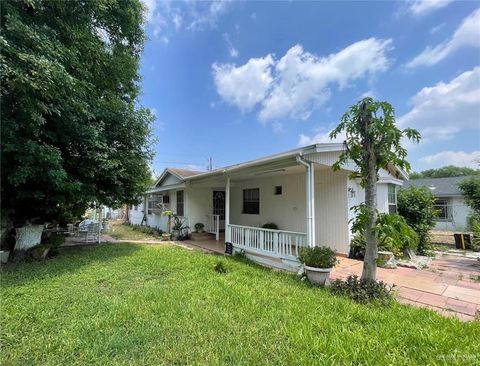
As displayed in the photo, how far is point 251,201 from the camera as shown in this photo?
11.0 metres

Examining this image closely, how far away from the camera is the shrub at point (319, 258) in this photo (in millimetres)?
5039

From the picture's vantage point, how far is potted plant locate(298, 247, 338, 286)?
198 inches

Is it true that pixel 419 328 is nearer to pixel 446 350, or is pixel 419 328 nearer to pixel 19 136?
pixel 446 350

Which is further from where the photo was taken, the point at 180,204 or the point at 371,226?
the point at 180,204

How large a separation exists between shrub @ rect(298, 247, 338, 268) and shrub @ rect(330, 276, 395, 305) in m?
0.48

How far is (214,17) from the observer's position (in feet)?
35.2

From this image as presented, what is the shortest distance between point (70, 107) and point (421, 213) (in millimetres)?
11514

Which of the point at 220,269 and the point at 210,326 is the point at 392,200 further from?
the point at 210,326

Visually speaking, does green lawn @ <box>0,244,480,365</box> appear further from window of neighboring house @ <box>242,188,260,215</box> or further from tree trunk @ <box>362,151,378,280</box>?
window of neighboring house @ <box>242,188,260,215</box>

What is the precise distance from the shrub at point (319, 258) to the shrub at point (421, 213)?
5.45m

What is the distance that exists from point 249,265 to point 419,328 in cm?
427

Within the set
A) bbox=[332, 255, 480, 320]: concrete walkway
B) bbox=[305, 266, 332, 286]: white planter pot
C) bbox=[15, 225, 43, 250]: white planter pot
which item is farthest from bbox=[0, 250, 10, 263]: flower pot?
bbox=[332, 255, 480, 320]: concrete walkway

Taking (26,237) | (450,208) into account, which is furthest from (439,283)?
(450,208)

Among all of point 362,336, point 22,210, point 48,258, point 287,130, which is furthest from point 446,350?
point 287,130
